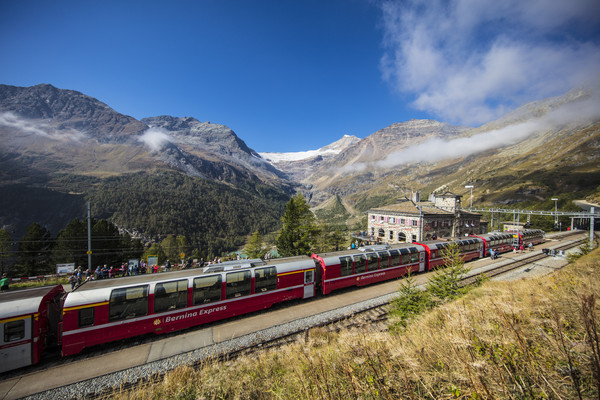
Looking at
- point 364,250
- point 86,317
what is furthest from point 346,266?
point 86,317

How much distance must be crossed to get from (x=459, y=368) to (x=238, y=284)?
510 inches

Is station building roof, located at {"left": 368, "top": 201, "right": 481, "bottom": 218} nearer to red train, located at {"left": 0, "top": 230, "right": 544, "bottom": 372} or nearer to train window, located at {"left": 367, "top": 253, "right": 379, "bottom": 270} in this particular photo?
train window, located at {"left": 367, "top": 253, "right": 379, "bottom": 270}

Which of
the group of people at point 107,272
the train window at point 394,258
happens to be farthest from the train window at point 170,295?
the train window at point 394,258

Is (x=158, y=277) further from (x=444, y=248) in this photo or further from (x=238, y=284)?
(x=444, y=248)

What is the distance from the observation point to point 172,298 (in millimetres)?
12961

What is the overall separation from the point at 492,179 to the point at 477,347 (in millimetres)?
221607

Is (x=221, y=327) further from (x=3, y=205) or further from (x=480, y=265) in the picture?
(x=3, y=205)

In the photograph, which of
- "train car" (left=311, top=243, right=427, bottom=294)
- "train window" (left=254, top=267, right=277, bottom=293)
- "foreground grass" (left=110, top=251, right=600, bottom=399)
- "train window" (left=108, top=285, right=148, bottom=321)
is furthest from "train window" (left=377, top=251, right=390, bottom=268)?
"train window" (left=108, top=285, right=148, bottom=321)

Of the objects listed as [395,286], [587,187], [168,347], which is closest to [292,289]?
[168,347]

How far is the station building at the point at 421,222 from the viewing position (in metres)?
41.1

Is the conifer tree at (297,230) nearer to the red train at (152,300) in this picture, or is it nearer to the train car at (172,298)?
the red train at (152,300)

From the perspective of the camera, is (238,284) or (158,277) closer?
(158,277)

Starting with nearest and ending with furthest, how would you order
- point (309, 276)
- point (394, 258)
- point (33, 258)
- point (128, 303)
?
point (128, 303), point (309, 276), point (394, 258), point (33, 258)

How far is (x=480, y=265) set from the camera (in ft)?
93.5
